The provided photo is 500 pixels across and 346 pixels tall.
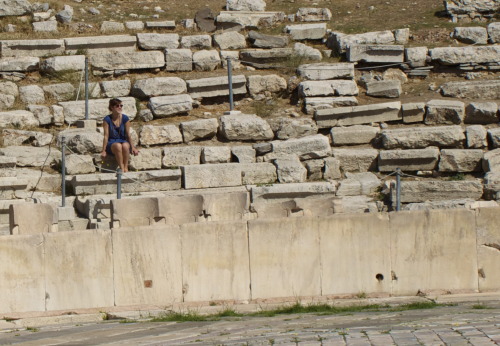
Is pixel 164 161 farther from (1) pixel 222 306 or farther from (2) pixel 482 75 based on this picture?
(2) pixel 482 75

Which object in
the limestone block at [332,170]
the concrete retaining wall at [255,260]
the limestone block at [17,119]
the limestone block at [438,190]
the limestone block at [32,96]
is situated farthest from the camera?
the limestone block at [32,96]

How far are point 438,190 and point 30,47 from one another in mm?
8321

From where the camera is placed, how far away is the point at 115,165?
49.5 ft

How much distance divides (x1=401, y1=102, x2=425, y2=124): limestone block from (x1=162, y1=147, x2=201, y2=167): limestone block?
12.3ft

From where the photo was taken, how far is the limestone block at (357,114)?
16.8m

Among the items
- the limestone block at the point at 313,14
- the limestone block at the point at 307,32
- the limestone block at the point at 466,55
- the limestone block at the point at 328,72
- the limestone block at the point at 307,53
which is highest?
the limestone block at the point at 313,14

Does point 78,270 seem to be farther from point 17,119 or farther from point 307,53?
point 307,53

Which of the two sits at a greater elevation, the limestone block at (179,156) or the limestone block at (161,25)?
the limestone block at (161,25)

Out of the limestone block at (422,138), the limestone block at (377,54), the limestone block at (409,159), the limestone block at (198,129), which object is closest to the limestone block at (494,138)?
the limestone block at (422,138)

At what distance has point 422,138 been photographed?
15969 mm

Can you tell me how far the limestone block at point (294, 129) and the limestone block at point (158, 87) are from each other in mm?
2121

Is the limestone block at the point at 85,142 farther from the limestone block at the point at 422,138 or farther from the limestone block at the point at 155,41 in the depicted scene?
the limestone block at the point at 422,138

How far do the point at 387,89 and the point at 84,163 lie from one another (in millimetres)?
5812

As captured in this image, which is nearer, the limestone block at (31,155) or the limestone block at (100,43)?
the limestone block at (31,155)
